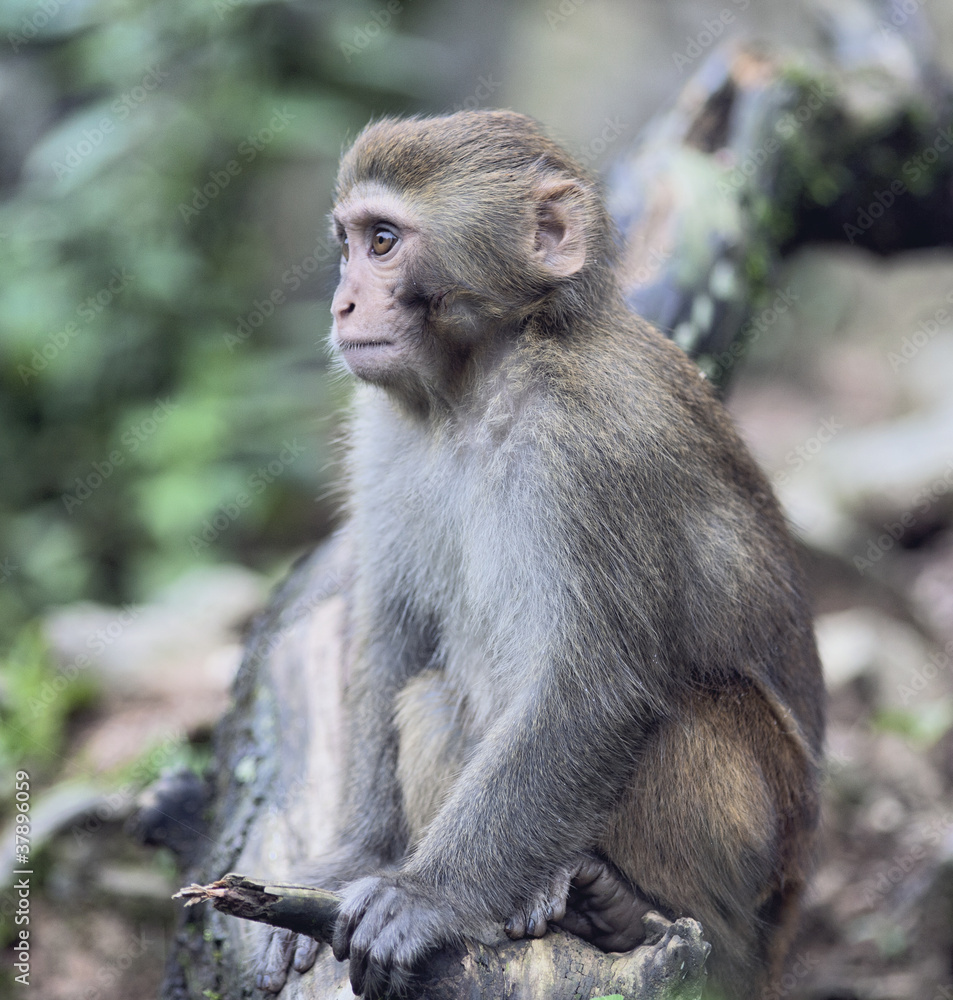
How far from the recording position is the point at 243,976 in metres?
4.09

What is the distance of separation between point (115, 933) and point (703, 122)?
5.88m

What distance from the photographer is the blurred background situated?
20.6ft

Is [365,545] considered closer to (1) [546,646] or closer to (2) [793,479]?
(1) [546,646]

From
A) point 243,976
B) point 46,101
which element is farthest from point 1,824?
point 46,101
